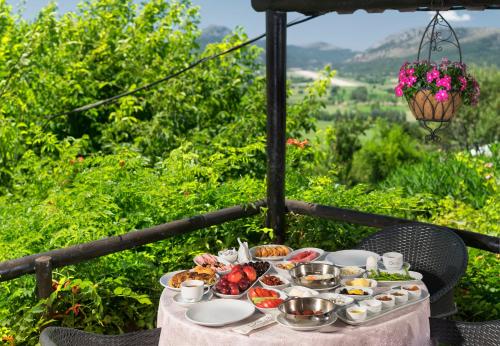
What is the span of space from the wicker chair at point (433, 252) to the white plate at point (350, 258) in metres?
0.34

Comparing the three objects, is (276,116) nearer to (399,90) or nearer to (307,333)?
(399,90)

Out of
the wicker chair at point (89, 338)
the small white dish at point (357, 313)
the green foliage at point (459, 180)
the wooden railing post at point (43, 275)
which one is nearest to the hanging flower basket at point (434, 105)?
the small white dish at point (357, 313)

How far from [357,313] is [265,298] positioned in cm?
39

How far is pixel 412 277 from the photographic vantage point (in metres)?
2.92

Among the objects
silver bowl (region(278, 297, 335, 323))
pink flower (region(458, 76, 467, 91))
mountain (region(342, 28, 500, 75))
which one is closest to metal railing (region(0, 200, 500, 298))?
pink flower (region(458, 76, 467, 91))

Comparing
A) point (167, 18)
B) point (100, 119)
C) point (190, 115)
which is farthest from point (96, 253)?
point (167, 18)

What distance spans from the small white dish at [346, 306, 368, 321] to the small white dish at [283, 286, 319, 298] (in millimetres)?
234

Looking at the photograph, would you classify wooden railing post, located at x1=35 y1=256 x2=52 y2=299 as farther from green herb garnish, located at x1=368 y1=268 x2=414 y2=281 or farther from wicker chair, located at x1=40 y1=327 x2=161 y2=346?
green herb garnish, located at x1=368 y1=268 x2=414 y2=281

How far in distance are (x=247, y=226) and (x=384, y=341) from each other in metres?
2.23

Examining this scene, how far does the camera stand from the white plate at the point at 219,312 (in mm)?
2494

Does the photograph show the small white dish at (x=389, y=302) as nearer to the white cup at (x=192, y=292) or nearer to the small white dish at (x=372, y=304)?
the small white dish at (x=372, y=304)

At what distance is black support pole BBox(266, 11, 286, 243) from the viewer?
4.16m

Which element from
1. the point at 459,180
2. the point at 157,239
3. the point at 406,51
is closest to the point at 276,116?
the point at 157,239

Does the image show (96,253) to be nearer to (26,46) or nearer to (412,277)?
(412,277)
